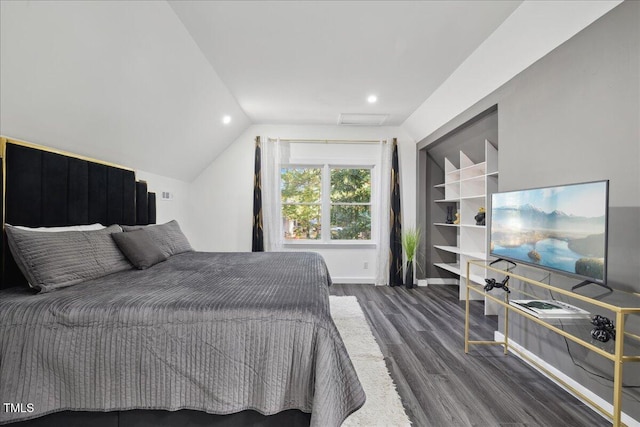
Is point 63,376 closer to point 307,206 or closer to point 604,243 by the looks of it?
point 604,243

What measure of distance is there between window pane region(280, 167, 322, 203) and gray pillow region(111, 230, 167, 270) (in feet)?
8.51

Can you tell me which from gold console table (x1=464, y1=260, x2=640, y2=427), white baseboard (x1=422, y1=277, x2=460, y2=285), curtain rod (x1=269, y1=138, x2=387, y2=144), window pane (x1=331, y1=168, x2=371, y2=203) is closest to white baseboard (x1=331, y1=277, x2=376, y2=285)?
white baseboard (x1=422, y1=277, x2=460, y2=285)

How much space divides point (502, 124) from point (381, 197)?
220 cm

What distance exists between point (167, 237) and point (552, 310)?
3.16 m

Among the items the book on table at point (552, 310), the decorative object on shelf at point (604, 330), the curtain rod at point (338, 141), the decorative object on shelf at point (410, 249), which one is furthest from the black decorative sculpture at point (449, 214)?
the decorative object on shelf at point (604, 330)

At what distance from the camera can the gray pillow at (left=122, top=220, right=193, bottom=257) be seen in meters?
2.70

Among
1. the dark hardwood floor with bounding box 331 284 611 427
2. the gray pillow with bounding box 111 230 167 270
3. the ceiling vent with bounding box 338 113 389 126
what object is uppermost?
the ceiling vent with bounding box 338 113 389 126

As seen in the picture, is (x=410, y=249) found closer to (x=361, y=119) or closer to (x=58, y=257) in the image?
(x=361, y=119)

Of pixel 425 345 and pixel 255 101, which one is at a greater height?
pixel 255 101

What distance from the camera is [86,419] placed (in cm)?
132

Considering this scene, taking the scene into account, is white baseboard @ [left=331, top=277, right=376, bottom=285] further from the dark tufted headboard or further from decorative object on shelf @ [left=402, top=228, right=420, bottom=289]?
the dark tufted headboard

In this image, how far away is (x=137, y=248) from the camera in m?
2.29

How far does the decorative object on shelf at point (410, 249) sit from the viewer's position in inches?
177

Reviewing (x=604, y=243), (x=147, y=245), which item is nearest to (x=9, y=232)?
(x=147, y=245)
